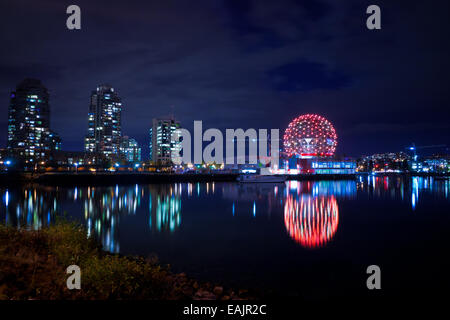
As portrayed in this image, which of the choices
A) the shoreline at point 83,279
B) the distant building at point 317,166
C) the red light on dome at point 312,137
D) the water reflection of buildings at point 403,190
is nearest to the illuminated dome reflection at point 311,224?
the shoreline at point 83,279

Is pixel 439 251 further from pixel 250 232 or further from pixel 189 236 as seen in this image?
pixel 189 236

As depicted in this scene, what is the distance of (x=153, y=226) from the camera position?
24953 millimetres

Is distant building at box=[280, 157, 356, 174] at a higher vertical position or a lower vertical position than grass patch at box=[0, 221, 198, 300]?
higher

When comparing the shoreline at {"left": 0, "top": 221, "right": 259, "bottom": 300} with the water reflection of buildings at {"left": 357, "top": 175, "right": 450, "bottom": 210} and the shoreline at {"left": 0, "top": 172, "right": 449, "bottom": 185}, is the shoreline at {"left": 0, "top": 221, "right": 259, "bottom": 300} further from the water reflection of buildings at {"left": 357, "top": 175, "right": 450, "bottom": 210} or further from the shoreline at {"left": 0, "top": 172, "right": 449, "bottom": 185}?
the shoreline at {"left": 0, "top": 172, "right": 449, "bottom": 185}

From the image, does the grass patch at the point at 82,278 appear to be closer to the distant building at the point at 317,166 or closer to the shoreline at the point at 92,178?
the shoreline at the point at 92,178

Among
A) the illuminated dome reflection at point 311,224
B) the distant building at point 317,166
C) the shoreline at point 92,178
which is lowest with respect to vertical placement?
the illuminated dome reflection at point 311,224

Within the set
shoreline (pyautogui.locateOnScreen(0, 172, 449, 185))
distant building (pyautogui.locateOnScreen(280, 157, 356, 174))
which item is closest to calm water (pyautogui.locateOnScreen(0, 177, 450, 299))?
shoreline (pyautogui.locateOnScreen(0, 172, 449, 185))

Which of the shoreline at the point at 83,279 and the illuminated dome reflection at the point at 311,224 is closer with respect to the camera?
the shoreline at the point at 83,279

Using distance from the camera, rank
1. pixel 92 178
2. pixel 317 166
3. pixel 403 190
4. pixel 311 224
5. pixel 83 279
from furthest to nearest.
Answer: pixel 317 166, pixel 92 178, pixel 403 190, pixel 311 224, pixel 83 279

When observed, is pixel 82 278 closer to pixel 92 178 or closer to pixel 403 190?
pixel 403 190

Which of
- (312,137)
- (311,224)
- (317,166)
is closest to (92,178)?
(311,224)

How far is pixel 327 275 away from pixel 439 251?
363 inches
